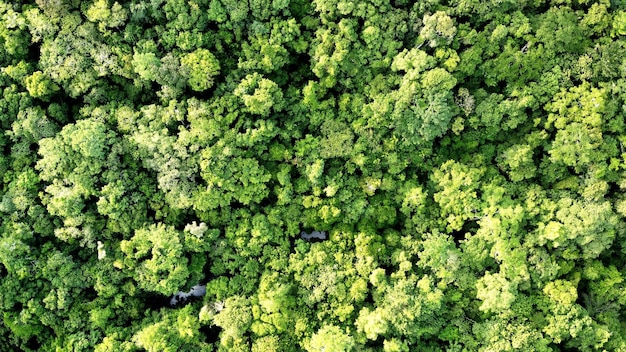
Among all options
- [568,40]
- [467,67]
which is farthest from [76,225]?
[568,40]

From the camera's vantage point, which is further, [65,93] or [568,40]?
[65,93]

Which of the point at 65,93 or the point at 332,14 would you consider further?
the point at 65,93

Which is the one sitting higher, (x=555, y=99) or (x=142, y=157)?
(x=555, y=99)

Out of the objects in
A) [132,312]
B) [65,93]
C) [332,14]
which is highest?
[332,14]

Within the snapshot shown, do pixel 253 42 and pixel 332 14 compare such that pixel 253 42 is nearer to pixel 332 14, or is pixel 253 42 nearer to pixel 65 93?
pixel 332 14

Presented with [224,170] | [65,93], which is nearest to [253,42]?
[224,170]

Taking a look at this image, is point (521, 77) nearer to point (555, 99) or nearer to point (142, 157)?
point (555, 99)
